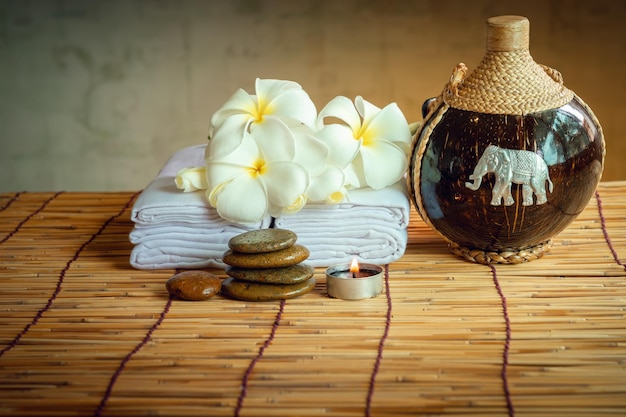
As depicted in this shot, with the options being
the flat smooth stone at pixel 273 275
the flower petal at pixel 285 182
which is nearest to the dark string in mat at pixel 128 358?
the flat smooth stone at pixel 273 275

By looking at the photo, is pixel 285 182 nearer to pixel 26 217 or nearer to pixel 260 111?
pixel 260 111

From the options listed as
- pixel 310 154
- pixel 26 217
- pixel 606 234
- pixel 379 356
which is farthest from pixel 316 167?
pixel 26 217

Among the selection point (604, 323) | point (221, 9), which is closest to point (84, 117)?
point (221, 9)

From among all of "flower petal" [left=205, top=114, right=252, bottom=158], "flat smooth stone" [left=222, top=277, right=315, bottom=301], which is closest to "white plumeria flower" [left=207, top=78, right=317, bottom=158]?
"flower petal" [left=205, top=114, right=252, bottom=158]

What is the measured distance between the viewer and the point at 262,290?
1.34 metres

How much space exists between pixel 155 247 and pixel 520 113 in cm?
61

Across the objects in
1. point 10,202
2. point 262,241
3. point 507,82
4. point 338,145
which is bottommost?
point 10,202

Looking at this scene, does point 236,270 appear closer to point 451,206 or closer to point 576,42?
point 451,206

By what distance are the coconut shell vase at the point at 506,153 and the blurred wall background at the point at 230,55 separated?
4.87 ft

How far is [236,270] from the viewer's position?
4.47ft

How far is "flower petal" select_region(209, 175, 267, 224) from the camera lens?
1427 mm

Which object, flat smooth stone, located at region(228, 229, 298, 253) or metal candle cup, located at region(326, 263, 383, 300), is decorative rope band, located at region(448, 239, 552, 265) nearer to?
metal candle cup, located at region(326, 263, 383, 300)

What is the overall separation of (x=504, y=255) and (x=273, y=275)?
384 mm

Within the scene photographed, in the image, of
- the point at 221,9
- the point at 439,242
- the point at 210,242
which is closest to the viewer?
the point at 210,242
